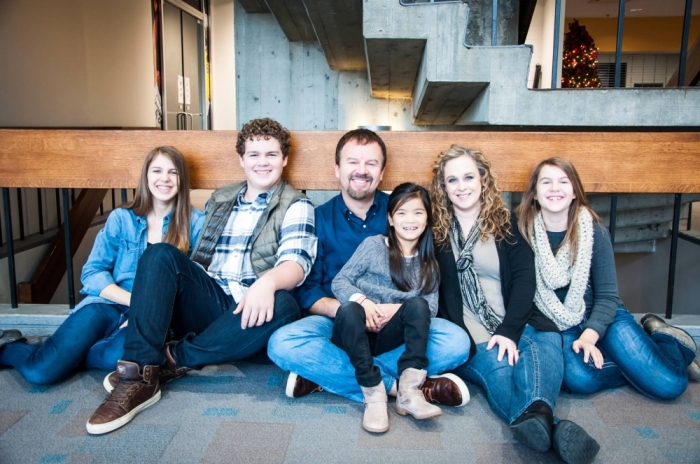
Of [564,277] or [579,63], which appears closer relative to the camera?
[564,277]

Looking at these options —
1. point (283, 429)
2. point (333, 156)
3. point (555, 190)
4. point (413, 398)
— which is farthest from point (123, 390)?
point (555, 190)

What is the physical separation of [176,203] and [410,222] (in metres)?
0.86

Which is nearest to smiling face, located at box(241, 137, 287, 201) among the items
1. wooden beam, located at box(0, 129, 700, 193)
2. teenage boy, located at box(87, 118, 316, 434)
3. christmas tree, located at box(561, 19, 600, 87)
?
teenage boy, located at box(87, 118, 316, 434)

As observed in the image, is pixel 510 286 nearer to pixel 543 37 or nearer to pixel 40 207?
pixel 40 207

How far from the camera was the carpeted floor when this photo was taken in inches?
53.9

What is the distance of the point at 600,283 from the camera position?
72.0 inches

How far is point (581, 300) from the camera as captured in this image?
1794 millimetres

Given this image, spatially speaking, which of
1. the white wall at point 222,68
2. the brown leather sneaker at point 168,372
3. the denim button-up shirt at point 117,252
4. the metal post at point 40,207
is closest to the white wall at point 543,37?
the white wall at point 222,68

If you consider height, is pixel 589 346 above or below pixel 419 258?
below

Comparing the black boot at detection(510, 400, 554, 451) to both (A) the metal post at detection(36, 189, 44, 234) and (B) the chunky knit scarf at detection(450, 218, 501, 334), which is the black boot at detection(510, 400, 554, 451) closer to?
(B) the chunky knit scarf at detection(450, 218, 501, 334)

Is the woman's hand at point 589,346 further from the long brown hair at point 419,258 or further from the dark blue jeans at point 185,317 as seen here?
the dark blue jeans at point 185,317

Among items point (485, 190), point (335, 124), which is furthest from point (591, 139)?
point (335, 124)

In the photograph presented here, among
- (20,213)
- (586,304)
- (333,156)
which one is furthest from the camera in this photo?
(20,213)

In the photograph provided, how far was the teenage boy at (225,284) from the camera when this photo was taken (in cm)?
161
